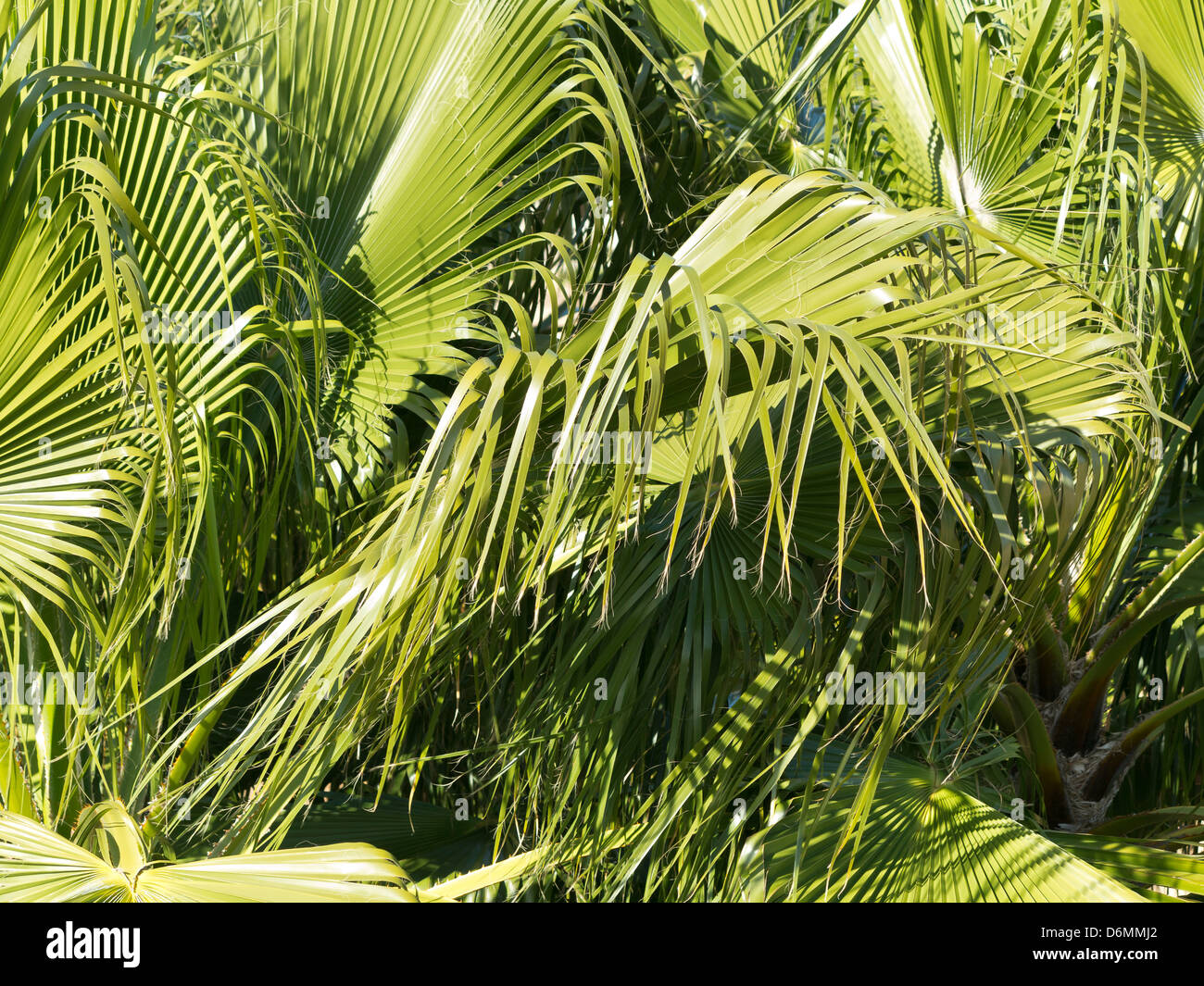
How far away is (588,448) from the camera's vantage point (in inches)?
48.6

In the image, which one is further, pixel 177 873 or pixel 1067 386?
pixel 1067 386

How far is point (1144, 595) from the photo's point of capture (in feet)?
7.40

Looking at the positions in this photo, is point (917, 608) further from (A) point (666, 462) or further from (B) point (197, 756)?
(B) point (197, 756)

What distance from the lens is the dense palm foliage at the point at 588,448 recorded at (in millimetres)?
1363

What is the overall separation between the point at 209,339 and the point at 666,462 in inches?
39.6

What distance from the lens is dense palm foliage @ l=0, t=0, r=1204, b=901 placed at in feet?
4.47

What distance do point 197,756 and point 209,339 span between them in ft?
2.85

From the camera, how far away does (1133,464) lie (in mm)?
1740
